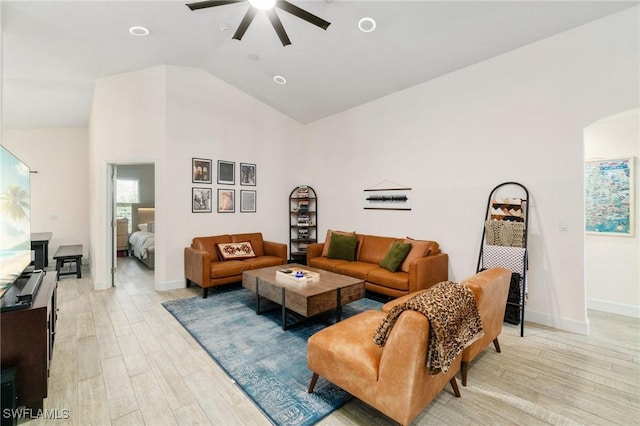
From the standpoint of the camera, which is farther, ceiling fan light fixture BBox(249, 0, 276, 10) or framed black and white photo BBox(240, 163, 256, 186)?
framed black and white photo BBox(240, 163, 256, 186)

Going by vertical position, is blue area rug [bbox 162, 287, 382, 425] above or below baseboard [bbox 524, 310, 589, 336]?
below

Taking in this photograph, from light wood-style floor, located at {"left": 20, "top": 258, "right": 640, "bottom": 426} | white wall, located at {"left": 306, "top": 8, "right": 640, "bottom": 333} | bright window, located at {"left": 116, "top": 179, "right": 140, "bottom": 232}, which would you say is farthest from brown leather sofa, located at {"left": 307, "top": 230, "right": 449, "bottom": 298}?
bright window, located at {"left": 116, "top": 179, "right": 140, "bottom": 232}

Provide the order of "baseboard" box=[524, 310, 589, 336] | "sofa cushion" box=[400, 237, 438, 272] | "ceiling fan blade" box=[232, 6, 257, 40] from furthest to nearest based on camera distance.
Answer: "sofa cushion" box=[400, 237, 438, 272]
"baseboard" box=[524, 310, 589, 336]
"ceiling fan blade" box=[232, 6, 257, 40]

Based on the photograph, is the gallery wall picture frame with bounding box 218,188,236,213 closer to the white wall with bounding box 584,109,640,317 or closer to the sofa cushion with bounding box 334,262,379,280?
the sofa cushion with bounding box 334,262,379,280

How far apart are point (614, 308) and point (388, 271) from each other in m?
2.87

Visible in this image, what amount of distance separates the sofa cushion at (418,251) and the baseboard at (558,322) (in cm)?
134

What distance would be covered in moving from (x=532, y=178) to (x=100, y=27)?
5.44 meters

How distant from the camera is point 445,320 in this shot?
158cm

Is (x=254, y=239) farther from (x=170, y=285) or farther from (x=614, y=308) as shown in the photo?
(x=614, y=308)

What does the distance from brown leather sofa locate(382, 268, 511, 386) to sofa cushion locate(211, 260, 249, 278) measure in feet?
9.02

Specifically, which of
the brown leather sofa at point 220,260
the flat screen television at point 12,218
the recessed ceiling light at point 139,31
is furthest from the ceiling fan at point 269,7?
the brown leather sofa at point 220,260

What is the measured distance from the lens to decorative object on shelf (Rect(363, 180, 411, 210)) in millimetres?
4759

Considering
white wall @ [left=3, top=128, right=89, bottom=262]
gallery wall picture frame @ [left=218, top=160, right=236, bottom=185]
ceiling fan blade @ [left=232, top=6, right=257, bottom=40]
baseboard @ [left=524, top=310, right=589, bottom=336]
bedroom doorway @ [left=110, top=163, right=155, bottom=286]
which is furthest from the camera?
bedroom doorway @ [left=110, top=163, right=155, bottom=286]

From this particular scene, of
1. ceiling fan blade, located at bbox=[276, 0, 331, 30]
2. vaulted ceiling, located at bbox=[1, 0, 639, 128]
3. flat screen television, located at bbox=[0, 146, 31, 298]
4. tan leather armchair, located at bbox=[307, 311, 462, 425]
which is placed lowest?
tan leather armchair, located at bbox=[307, 311, 462, 425]
